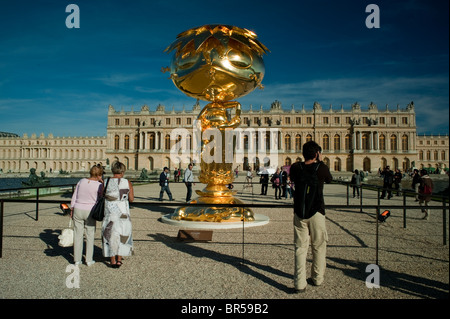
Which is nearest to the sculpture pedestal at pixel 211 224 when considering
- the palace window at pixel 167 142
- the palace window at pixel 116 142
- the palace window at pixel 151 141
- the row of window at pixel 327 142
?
the row of window at pixel 327 142

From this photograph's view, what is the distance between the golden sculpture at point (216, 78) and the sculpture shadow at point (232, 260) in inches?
51.1

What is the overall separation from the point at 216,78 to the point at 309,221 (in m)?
3.87

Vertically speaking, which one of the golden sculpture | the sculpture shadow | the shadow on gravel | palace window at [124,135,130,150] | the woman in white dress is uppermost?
palace window at [124,135,130,150]

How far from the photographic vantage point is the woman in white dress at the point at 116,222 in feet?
10.9

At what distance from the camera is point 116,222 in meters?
3.35

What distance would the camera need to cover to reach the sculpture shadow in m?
3.00

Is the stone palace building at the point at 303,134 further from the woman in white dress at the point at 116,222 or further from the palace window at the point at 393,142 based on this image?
the woman in white dress at the point at 116,222

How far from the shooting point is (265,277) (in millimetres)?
3092

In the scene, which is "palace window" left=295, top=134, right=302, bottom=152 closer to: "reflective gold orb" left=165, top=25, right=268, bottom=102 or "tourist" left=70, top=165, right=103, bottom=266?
"reflective gold orb" left=165, top=25, right=268, bottom=102

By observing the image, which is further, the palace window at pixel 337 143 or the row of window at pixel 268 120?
the palace window at pixel 337 143

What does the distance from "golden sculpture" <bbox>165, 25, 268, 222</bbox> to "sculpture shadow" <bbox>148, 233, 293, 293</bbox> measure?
4.26 ft

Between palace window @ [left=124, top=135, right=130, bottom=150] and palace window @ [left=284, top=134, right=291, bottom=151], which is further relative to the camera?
palace window @ [left=124, top=135, right=130, bottom=150]

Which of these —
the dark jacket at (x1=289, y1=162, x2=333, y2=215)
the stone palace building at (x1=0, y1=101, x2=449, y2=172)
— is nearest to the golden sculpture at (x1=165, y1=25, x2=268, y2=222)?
the dark jacket at (x1=289, y1=162, x2=333, y2=215)

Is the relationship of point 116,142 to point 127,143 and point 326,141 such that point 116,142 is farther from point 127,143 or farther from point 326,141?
point 326,141
